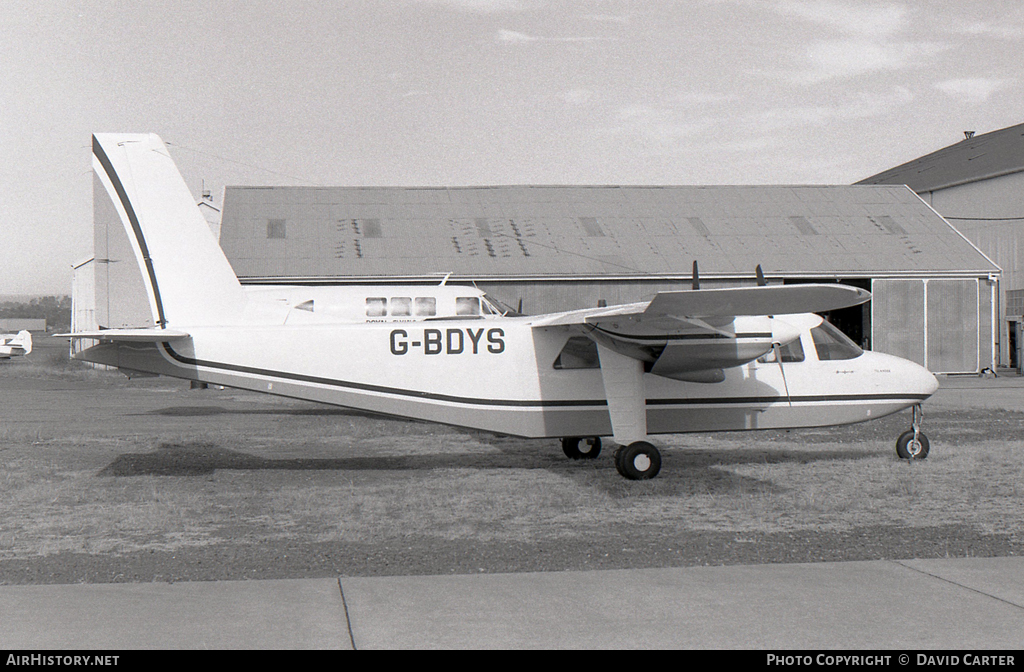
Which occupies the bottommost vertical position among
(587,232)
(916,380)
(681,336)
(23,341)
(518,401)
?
(23,341)

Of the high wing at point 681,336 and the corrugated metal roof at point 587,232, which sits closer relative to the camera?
the high wing at point 681,336

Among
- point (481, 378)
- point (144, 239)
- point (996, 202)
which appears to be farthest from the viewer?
point (996, 202)

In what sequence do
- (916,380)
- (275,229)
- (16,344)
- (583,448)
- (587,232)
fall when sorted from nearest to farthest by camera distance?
1. (916,380)
2. (583,448)
3. (275,229)
4. (587,232)
5. (16,344)

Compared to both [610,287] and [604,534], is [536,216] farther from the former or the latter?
[604,534]

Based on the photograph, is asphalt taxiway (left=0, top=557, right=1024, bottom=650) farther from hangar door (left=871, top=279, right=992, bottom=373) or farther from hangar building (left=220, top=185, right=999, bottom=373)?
hangar door (left=871, top=279, right=992, bottom=373)

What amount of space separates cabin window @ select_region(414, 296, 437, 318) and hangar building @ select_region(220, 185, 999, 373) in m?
9.77

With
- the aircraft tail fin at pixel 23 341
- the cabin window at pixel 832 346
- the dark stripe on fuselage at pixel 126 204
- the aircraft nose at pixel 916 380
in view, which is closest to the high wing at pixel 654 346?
the cabin window at pixel 832 346

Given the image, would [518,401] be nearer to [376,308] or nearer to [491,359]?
[491,359]

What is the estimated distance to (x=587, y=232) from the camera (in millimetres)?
34094

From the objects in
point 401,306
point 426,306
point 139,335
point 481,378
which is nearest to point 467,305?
point 426,306

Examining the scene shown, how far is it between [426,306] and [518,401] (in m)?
7.94

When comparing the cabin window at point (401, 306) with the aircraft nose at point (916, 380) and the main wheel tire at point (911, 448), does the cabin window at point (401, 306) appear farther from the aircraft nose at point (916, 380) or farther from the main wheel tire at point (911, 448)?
the main wheel tire at point (911, 448)

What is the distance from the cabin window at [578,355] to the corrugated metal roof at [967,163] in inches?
1392

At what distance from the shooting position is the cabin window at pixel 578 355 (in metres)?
12.5
